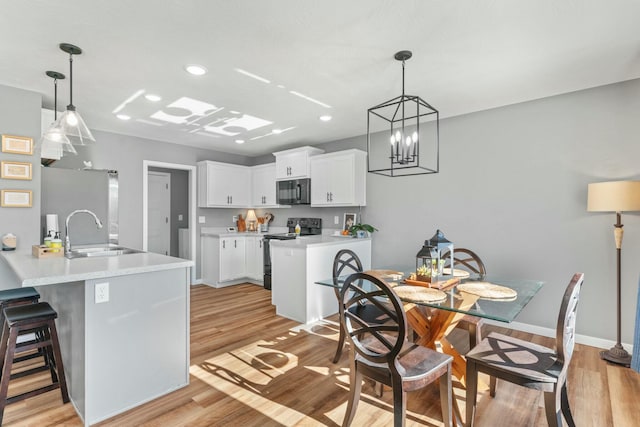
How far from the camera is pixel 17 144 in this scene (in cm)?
300

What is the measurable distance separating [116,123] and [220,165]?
174cm

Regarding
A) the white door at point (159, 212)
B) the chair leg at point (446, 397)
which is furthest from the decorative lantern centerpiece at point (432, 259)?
the white door at point (159, 212)

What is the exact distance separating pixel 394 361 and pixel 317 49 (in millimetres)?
2070

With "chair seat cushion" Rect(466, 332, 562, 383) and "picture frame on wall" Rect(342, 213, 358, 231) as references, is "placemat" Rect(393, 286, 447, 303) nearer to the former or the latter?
"chair seat cushion" Rect(466, 332, 562, 383)

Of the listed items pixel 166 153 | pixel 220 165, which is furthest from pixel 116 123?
pixel 220 165

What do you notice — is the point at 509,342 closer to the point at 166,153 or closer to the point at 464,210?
the point at 464,210

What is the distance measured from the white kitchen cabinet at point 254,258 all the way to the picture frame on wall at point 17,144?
3169 mm

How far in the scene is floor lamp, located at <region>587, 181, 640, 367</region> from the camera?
258cm

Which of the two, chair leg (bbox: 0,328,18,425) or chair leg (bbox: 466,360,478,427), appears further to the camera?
chair leg (bbox: 0,328,18,425)

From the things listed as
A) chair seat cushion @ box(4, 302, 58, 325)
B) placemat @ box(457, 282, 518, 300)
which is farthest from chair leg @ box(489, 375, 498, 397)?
chair seat cushion @ box(4, 302, 58, 325)

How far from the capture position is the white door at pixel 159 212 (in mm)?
6047

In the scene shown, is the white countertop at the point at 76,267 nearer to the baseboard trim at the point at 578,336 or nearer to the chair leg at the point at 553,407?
the chair leg at the point at 553,407

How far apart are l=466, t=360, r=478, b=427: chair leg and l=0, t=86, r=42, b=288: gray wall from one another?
12.0 feet

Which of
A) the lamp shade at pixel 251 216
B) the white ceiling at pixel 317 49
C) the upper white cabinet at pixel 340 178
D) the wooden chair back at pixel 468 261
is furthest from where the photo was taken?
the lamp shade at pixel 251 216
